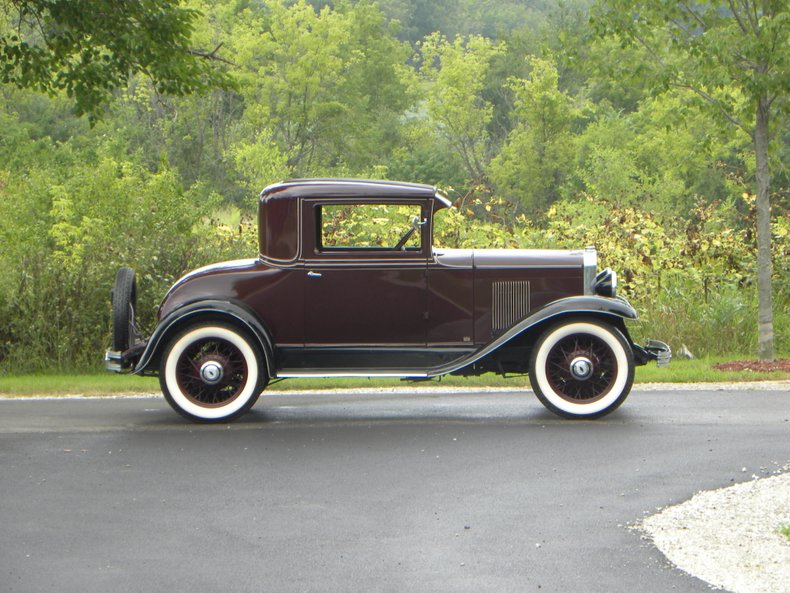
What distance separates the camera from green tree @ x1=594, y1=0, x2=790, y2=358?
13.3 meters

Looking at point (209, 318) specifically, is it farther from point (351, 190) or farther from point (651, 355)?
point (651, 355)

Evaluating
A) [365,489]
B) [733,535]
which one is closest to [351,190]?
[365,489]

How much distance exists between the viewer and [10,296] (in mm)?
14492

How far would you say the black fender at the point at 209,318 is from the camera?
10.1 metres

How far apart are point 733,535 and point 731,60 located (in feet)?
26.7

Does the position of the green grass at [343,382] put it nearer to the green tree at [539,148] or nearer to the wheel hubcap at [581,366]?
the wheel hubcap at [581,366]

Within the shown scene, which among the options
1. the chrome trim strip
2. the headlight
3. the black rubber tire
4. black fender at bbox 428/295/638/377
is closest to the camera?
black fender at bbox 428/295/638/377

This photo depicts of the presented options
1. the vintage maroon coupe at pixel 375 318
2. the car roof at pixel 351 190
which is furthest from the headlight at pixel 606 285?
the car roof at pixel 351 190

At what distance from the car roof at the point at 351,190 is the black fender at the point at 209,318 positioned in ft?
3.75

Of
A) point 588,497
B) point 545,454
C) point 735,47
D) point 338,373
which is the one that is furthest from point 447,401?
point 735,47

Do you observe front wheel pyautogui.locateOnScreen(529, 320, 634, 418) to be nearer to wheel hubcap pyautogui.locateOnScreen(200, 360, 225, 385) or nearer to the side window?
wheel hubcap pyautogui.locateOnScreen(200, 360, 225, 385)

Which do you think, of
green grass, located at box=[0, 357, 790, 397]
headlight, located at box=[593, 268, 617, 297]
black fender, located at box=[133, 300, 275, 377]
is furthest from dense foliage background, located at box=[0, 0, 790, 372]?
black fender, located at box=[133, 300, 275, 377]

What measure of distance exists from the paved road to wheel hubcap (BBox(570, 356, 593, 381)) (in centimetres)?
45

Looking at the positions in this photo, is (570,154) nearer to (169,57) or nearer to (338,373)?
(169,57)
